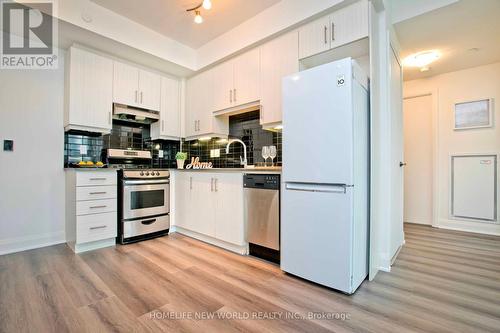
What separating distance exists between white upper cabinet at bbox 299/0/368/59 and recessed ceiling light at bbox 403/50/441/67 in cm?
180

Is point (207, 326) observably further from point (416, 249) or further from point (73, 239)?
point (416, 249)

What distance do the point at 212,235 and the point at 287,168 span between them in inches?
53.4

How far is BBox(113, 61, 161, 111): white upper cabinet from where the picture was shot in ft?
10.1

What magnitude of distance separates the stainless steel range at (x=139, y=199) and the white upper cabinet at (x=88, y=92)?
0.46 meters

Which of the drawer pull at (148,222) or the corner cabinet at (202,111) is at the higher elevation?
the corner cabinet at (202,111)

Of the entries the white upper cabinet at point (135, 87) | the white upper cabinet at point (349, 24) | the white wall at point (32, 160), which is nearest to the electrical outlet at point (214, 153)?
the white upper cabinet at point (135, 87)

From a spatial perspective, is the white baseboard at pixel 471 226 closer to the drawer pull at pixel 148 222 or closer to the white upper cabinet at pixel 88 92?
the drawer pull at pixel 148 222

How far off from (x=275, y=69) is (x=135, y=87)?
77.9 inches

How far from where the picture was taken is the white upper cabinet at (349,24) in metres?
2.00

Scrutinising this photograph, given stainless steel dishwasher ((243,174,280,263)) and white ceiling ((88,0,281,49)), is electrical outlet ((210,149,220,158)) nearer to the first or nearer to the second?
stainless steel dishwasher ((243,174,280,263))

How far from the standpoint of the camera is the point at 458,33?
8.84ft

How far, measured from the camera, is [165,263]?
7.50ft

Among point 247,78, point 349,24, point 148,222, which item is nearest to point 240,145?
point 247,78

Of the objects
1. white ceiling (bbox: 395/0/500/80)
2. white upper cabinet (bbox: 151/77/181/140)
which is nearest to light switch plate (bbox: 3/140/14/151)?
white upper cabinet (bbox: 151/77/181/140)
